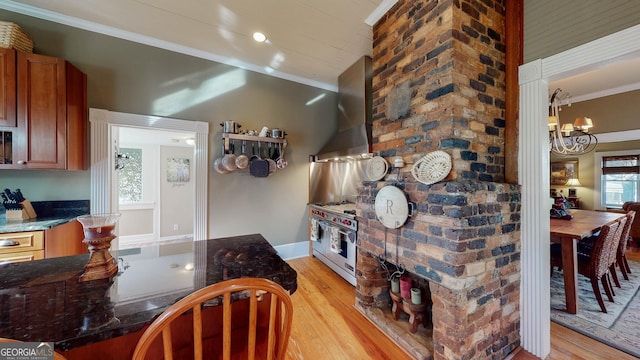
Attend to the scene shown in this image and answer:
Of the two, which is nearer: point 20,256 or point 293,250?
point 20,256

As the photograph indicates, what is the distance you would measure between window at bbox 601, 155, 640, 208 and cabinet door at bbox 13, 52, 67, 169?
29.6 feet

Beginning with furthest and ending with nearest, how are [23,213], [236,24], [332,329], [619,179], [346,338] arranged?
1. [619,179]
2. [236,24]
3. [23,213]
4. [332,329]
5. [346,338]

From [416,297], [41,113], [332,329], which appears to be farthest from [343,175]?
[41,113]

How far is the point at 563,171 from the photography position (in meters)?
5.34

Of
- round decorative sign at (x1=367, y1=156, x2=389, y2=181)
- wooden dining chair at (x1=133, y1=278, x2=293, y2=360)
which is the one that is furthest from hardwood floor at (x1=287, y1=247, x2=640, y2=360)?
round decorative sign at (x1=367, y1=156, x2=389, y2=181)

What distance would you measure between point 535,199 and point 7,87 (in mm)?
4455

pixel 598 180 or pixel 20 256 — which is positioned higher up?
pixel 598 180

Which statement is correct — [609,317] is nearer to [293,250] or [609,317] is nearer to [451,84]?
[451,84]

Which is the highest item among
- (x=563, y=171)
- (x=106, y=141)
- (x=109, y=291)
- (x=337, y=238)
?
(x=106, y=141)

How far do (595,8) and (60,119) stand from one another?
Result: 14.3 ft

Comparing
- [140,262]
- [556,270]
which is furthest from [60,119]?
[556,270]

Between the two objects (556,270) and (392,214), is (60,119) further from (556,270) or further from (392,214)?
(556,270)

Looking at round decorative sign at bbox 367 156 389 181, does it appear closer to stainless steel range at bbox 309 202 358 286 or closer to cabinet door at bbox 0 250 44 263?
stainless steel range at bbox 309 202 358 286

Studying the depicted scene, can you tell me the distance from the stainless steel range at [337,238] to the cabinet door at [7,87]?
3164 mm
